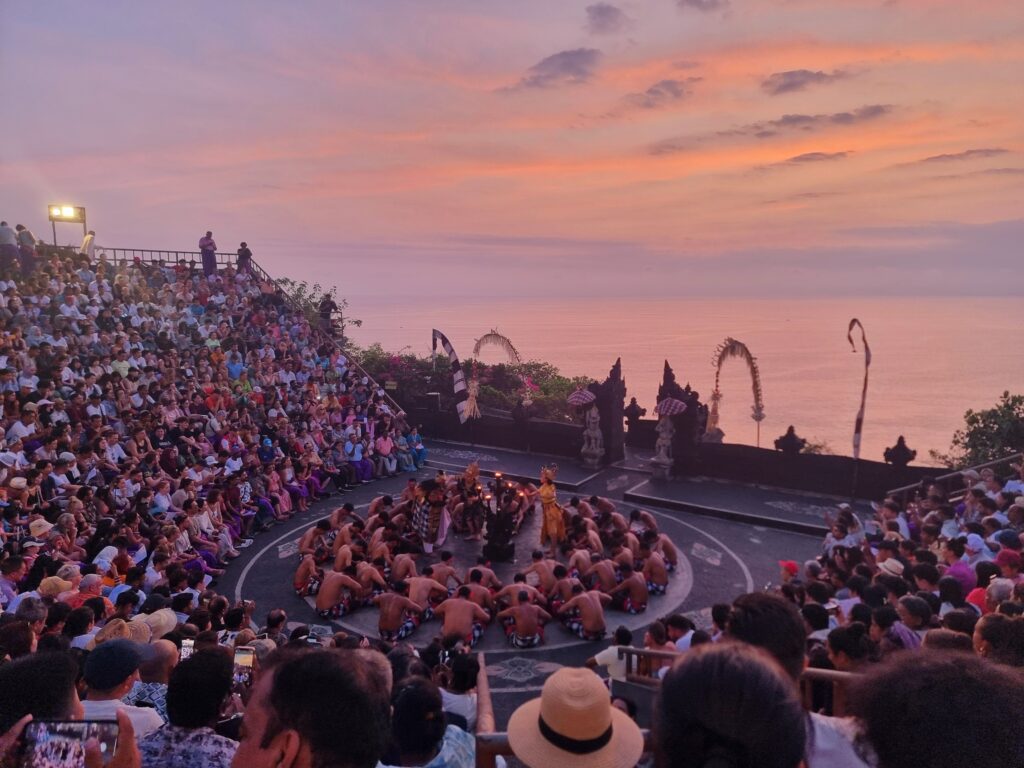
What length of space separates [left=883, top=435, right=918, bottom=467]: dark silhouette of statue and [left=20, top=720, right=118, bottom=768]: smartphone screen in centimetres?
1828

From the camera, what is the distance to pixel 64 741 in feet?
10.1

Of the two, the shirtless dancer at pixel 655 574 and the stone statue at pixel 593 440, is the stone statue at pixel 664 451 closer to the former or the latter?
the stone statue at pixel 593 440

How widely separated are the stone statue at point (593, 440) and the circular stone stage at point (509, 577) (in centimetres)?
350

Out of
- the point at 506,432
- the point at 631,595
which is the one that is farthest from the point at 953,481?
the point at 506,432

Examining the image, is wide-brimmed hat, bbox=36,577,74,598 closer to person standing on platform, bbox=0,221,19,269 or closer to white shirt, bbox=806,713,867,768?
white shirt, bbox=806,713,867,768

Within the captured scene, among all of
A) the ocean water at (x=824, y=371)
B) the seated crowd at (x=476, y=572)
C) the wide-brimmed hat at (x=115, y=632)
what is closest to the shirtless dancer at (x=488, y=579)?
the seated crowd at (x=476, y=572)

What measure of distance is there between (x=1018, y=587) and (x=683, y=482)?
512 inches

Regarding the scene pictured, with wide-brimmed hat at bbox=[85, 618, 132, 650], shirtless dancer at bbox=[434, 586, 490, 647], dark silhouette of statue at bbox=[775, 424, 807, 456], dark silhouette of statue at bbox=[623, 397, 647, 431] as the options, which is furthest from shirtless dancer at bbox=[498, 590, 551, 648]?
dark silhouette of statue at bbox=[623, 397, 647, 431]

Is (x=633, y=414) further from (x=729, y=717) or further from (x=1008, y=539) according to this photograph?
(x=729, y=717)

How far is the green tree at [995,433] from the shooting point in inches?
721

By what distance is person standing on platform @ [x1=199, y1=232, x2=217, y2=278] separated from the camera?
27203 millimetres

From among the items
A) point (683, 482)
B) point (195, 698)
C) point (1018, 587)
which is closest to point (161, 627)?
point (195, 698)

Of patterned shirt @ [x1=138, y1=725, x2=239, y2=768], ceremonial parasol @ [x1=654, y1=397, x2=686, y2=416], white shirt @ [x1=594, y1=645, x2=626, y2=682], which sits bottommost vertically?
white shirt @ [x1=594, y1=645, x2=626, y2=682]

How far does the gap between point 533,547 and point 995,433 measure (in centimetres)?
1328
